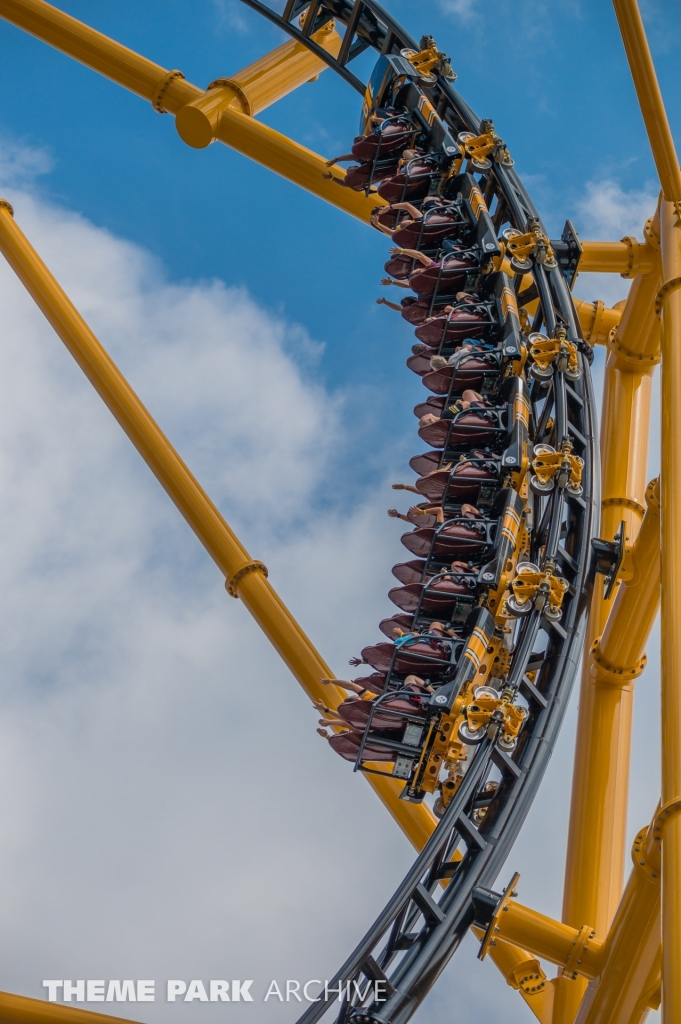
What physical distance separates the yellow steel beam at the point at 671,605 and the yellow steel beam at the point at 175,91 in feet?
9.57

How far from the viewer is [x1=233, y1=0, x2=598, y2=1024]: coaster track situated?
590 cm

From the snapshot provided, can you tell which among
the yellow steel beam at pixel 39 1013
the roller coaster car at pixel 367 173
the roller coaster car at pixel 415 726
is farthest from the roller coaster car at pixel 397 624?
the roller coaster car at pixel 367 173

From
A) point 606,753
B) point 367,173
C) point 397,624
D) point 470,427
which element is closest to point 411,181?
point 367,173

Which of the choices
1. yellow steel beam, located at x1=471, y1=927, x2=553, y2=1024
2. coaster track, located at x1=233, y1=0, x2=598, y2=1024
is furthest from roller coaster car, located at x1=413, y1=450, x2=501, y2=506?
yellow steel beam, located at x1=471, y1=927, x2=553, y2=1024

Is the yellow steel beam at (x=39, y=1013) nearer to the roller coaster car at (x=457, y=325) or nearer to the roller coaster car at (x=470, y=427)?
the roller coaster car at (x=470, y=427)

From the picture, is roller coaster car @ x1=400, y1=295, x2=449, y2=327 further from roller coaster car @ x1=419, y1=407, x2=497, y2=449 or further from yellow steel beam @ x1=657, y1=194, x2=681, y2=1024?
yellow steel beam @ x1=657, y1=194, x2=681, y2=1024

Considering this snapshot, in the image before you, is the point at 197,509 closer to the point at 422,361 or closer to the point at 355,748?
the point at 422,361

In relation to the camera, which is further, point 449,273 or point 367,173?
point 367,173

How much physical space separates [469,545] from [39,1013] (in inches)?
126

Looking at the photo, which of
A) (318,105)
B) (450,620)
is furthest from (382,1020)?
(318,105)

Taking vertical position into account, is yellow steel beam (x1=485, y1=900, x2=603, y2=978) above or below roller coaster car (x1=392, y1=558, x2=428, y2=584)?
below

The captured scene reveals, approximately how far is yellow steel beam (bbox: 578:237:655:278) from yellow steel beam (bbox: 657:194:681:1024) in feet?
5.13

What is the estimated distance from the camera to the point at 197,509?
27.9 feet

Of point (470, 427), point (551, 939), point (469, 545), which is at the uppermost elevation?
point (470, 427)
